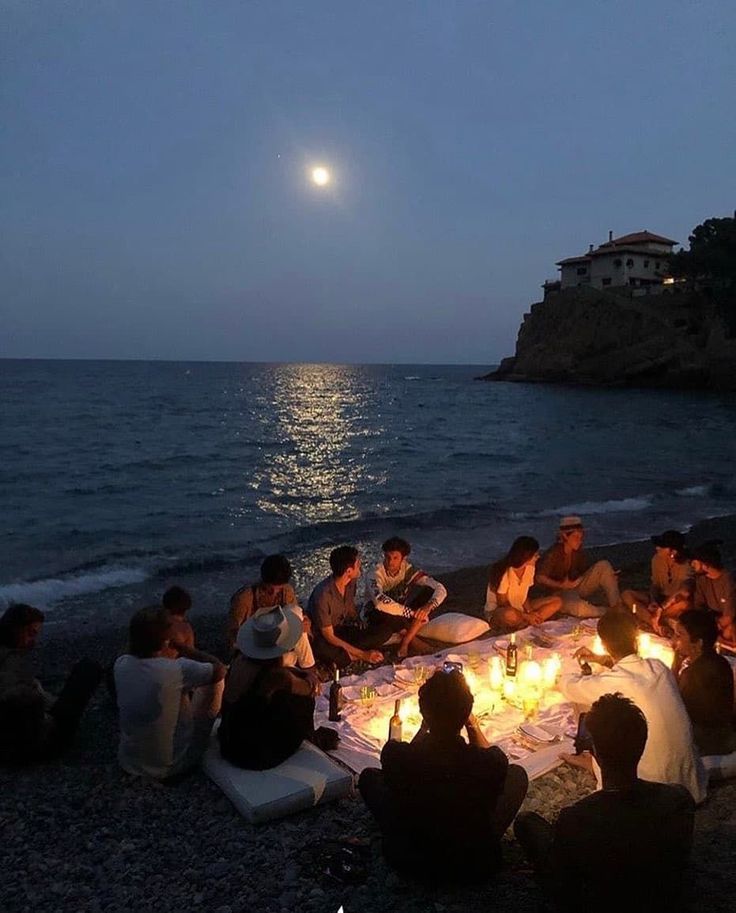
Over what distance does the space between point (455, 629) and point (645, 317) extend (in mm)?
78450

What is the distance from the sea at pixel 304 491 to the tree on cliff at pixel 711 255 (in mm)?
21656

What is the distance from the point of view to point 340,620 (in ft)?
27.7

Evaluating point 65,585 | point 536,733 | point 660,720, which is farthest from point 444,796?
point 65,585

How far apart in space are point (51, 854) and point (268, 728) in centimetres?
159

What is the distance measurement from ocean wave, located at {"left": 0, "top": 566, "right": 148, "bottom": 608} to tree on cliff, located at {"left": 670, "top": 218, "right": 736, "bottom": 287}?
7559 cm

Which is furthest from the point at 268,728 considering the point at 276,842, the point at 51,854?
the point at 51,854

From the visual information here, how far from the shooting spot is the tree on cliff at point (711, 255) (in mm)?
75750

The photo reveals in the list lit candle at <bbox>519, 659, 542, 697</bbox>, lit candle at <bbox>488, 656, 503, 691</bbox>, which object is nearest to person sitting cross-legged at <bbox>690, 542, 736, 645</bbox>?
lit candle at <bbox>519, 659, 542, 697</bbox>

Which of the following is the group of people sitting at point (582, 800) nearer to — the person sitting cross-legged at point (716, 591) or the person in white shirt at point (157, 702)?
the person in white shirt at point (157, 702)

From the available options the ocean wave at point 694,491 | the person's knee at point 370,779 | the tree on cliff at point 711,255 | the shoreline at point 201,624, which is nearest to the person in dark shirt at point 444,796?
the person's knee at point 370,779

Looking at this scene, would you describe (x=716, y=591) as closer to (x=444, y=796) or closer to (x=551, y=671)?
(x=551, y=671)

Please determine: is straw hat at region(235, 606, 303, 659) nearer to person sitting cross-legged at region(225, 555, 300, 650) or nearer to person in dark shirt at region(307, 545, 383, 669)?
person sitting cross-legged at region(225, 555, 300, 650)

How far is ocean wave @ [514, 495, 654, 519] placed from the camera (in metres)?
22.0

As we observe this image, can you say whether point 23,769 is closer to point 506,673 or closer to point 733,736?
point 506,673
